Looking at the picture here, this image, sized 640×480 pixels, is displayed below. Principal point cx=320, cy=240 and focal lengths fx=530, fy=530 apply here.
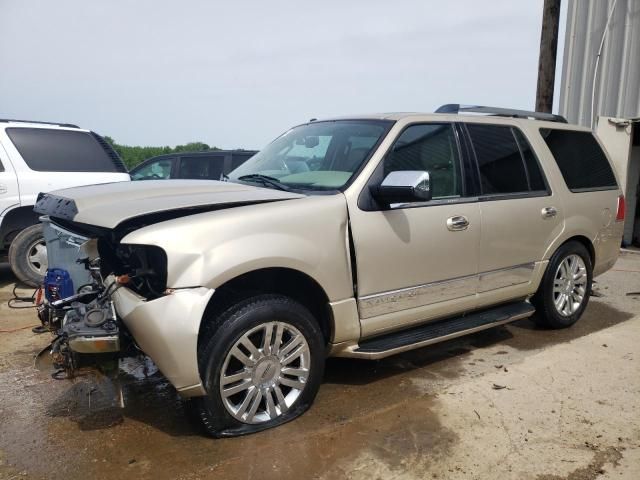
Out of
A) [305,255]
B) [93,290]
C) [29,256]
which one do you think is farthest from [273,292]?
[29,256]

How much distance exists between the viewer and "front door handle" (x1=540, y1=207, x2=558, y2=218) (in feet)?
14.6

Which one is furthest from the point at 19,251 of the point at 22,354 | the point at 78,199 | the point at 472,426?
the point at 472,426

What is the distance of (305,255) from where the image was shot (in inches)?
119

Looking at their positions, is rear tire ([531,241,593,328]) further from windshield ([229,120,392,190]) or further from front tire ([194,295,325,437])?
front tire ([194,295,325,437])

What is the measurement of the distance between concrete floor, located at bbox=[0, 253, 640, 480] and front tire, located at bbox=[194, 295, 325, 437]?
0.12m

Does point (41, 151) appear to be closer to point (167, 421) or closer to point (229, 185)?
point (229, 185)

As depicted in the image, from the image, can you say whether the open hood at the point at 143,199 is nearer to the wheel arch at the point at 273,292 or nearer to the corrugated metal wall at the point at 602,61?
the wheel arch at the point at 273,292

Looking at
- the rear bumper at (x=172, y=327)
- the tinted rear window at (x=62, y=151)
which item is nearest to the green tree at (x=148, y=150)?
the tinted rear window at (x=62, y=151)

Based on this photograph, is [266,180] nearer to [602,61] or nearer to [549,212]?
[549,212]

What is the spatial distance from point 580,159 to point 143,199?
3990 mm

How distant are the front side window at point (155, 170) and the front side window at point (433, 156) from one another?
6.78 meters

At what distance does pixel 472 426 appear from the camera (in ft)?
10.3

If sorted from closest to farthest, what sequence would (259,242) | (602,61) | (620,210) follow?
(259,242), (620,210), (602,61)

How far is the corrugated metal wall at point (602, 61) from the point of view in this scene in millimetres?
9430
